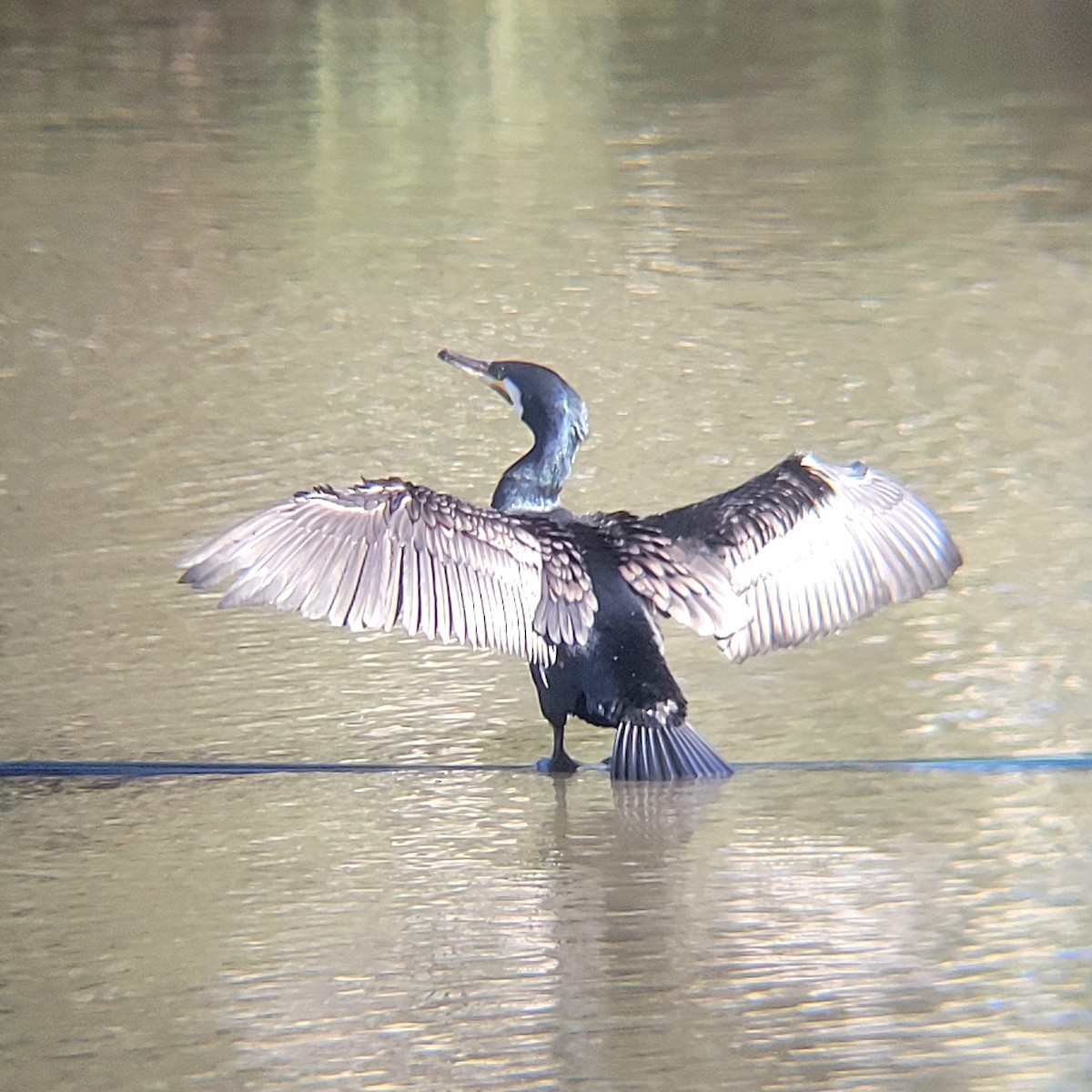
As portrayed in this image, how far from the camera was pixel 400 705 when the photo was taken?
201 inches

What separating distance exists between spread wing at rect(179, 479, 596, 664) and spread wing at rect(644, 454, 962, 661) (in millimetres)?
336

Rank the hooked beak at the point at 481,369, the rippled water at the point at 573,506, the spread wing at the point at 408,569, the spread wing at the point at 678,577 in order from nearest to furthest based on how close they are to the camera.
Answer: the rippled water at the point at 573,506 → the spread wing at the point at 408,569 → the spread wing at the point at 678,577 → the hooked beak at the point at 481,369

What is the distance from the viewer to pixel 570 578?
4.55m

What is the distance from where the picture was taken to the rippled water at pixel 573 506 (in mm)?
3590

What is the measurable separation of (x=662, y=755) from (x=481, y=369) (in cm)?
119

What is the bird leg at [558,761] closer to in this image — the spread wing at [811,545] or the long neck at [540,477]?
the spread wing at [811,545]

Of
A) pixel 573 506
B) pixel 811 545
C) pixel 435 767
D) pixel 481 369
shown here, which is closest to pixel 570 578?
pixel 435 767

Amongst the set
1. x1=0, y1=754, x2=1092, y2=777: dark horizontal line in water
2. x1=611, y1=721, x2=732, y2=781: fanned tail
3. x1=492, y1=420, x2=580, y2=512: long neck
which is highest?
x1=492, y1=420, x2=580, y2=512: long neck

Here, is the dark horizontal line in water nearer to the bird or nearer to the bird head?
the bird

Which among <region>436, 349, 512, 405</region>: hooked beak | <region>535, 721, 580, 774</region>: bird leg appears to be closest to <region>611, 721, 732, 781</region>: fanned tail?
<region>535, 721, 580, 774</region>: bird leg

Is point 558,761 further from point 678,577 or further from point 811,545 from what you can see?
point 811,545

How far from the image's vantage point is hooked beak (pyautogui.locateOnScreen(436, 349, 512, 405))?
5262mm

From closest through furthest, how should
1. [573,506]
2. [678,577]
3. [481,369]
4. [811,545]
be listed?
[678,577]
[811,545]
[481,369]
[573,506]

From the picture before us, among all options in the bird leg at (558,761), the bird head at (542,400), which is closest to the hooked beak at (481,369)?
the bird head at (542,400)
